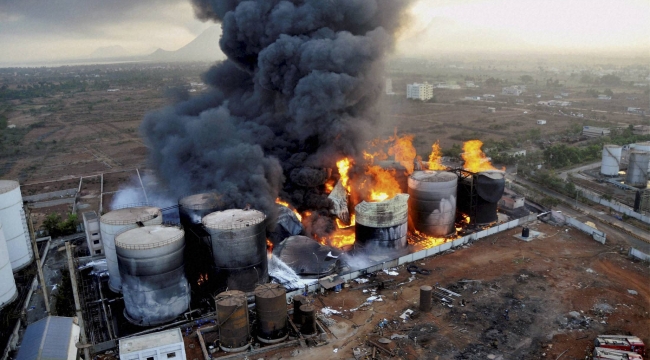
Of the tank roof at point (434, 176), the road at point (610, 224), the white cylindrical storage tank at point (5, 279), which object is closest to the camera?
the white cylindrical storage tank at point (5, 279)

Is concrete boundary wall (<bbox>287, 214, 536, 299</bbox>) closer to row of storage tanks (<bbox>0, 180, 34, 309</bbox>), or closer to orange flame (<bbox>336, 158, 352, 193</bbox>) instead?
orange flame (<bbox>336, 158, 352, 193</bbox>)

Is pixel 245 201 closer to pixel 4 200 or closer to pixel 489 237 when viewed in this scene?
pixel 4 200

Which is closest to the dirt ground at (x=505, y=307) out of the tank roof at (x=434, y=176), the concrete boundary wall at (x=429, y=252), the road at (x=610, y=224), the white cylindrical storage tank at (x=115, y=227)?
the concrete boundary wall at (x=429, y=252)

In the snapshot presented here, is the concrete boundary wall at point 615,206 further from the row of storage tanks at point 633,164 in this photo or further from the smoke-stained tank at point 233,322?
the smoke-stained tank at point 233,322

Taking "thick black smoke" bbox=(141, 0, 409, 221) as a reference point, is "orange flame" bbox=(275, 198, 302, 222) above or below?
below

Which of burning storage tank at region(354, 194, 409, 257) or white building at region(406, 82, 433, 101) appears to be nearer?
burning storage tank at region(354, 194, 409, 257)

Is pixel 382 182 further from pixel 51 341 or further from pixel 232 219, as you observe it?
pixel 51 341

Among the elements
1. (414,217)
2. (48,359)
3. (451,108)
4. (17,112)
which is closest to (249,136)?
(414,217)

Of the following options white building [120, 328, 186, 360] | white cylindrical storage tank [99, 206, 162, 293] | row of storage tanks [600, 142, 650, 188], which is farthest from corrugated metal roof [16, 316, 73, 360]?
row of storage tanks [600, 142, 650, 188]
